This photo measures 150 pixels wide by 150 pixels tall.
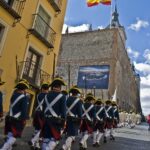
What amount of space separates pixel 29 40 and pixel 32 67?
5.80 feet

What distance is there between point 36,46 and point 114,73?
2556 cm

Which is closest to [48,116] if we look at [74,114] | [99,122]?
[74,114]

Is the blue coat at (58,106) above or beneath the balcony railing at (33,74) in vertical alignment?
beneath

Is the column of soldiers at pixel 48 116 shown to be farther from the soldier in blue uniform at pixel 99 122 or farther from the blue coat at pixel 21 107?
the soldier in blue uniform at pixel 99 122

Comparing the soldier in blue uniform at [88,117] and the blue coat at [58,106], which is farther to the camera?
the soldier in blue uniform at [88,117]

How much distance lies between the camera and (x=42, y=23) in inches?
677

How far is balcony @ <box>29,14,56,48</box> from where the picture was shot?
15957 mm

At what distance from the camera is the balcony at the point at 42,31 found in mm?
15957

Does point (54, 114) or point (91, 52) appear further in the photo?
point (91, 52)

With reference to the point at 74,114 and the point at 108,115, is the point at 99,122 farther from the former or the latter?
the point at 74,114

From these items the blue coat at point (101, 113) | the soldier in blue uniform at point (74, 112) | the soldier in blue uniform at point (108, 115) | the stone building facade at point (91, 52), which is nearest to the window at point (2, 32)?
the blue coat at point (101, 113)

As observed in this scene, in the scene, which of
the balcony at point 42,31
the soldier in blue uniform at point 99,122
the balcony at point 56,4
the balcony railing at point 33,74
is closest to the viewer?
the soldier in blue uniform at point 99,122

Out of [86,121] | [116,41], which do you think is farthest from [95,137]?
[116,41]

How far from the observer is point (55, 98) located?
6582mm
